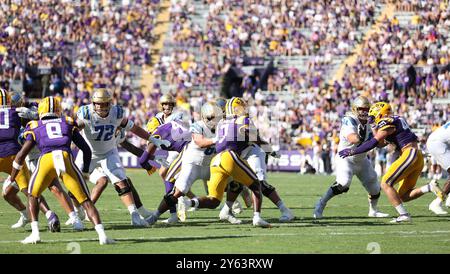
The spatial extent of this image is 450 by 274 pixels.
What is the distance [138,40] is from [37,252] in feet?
93.4

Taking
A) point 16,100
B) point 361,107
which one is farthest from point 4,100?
point 361,107

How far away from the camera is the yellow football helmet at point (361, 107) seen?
12812 mm

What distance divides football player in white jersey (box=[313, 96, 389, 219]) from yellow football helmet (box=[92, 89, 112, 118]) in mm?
3288

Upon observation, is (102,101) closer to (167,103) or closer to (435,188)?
(167,103)

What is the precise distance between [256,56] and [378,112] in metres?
22.4

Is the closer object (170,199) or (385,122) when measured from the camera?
(170,199)

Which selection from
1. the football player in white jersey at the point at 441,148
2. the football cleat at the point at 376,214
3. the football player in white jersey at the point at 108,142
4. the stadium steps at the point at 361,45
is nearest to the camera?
the football player in white jersey at the point at 108,142

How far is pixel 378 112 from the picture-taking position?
516 inches

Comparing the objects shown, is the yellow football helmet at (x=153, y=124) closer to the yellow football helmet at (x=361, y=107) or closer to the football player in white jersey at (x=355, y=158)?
the football player in white jersey at (x=355, y=158)

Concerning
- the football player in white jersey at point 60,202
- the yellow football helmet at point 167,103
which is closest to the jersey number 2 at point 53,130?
the football player in white jersey at point 60,202

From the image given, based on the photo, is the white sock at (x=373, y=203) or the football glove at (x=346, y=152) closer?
the football glove at (x=346, y=152)

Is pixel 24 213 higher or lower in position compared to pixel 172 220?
higher

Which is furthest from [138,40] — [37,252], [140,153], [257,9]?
[37,252]

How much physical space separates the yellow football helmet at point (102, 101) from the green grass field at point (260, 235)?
149 centimetres
